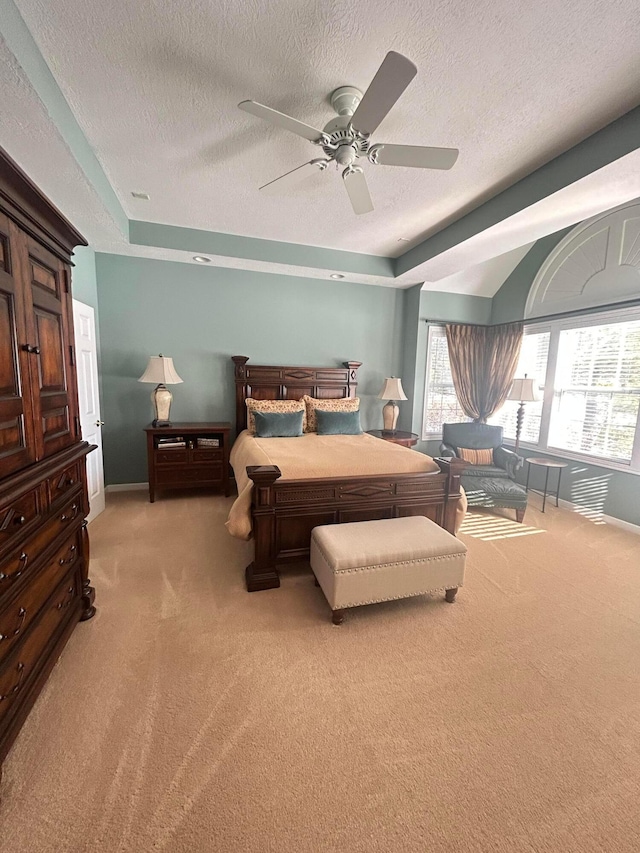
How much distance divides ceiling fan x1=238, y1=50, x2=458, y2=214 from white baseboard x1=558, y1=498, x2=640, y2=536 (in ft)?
12.2

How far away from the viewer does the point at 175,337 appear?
4148 mm

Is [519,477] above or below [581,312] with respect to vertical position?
below

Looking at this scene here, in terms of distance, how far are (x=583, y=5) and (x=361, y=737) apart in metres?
3.13

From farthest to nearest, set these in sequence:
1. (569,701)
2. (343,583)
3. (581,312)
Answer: (581,312) → (343,583) → (569,701)

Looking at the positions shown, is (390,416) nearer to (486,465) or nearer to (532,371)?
(486,465)

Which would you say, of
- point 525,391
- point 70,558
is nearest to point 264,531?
point 70,558

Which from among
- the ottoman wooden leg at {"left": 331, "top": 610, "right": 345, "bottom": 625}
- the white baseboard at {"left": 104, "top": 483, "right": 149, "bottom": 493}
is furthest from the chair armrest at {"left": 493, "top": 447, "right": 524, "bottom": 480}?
the white baseboard at {"left": 104, "top": 483, "right": 149, "bottom": 493}

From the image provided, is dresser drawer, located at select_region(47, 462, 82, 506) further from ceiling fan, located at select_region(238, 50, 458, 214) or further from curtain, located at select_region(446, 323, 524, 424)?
curtain, located at select_region(446, 323, 524, 424)

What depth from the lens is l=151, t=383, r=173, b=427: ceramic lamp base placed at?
390 centimetres

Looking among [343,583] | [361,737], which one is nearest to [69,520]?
[343,583]

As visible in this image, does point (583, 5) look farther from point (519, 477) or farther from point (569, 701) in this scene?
point (519, 477)

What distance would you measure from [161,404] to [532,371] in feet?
15.3

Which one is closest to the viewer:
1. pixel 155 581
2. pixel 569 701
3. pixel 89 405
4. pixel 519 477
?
pixel 569 701

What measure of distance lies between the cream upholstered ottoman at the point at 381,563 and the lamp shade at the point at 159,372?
253 centimetres
